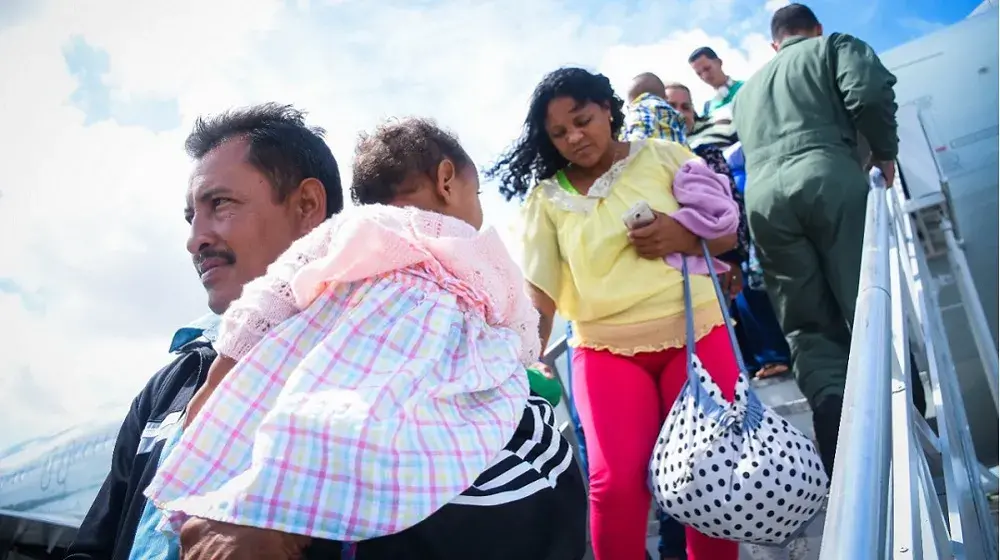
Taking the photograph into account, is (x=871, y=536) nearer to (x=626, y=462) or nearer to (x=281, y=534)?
(x=281, y=534)

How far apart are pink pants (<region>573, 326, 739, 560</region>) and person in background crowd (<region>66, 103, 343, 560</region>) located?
85 cm

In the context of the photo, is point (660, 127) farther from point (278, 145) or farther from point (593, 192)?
point (278, 145)

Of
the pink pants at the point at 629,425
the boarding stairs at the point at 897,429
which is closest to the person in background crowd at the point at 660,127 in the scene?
the boarding stairs at the point at 897,429

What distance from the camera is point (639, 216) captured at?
1.98m

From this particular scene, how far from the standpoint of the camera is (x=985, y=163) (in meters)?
4.54

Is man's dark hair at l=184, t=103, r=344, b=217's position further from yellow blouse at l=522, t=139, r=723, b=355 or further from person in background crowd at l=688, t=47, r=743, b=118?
person in background crowd at l=688, t=47, r=743, b=118

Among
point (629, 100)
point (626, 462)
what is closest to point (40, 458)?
point (629, 100)

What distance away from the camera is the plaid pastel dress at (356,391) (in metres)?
0.81

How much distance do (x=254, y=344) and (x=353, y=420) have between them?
0.21 meters

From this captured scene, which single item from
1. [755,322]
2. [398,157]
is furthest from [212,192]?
[755,322]

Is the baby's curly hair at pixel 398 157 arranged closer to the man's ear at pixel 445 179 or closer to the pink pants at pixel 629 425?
the man's ear at pixel 445 179

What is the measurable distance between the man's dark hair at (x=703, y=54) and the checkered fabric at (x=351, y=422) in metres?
3.88

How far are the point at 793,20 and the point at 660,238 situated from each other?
5.45ft

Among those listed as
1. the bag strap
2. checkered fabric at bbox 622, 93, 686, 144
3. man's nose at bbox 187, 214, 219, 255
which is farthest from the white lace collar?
man's nose at bbox 187, 214, 219, 255
